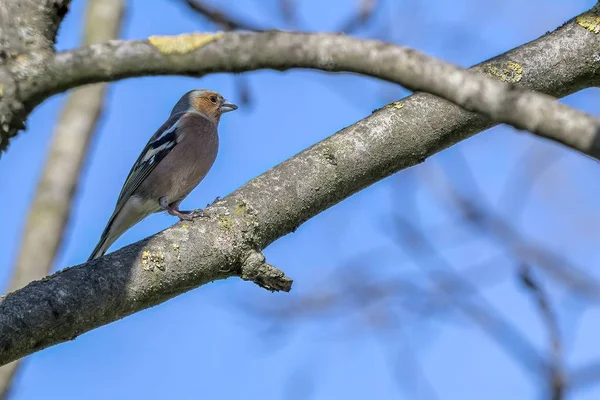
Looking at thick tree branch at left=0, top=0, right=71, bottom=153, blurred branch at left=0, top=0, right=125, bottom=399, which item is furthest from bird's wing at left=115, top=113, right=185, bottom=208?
thick tree branch at left=0, top=0, right=71, bottom=153

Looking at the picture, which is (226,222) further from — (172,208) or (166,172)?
(166,172)

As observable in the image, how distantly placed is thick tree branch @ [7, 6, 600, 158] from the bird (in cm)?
439

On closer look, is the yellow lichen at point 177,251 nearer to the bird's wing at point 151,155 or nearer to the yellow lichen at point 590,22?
the yellow lichen at point 590,22

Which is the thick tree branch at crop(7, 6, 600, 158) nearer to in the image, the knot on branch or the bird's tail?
the knot on branch

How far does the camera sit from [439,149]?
12.6ft

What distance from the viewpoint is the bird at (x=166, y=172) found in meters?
6.77

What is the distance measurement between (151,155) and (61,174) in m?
0.90

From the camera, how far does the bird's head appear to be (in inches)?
333

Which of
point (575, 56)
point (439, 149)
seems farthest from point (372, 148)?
point (575, 56)

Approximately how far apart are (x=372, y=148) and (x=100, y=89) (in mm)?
4164

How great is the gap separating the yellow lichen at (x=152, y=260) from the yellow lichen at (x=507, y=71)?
181 centimetres

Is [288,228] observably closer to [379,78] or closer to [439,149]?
[439,149]

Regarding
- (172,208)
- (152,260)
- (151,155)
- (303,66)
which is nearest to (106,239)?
(172,208)

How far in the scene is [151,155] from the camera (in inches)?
288
